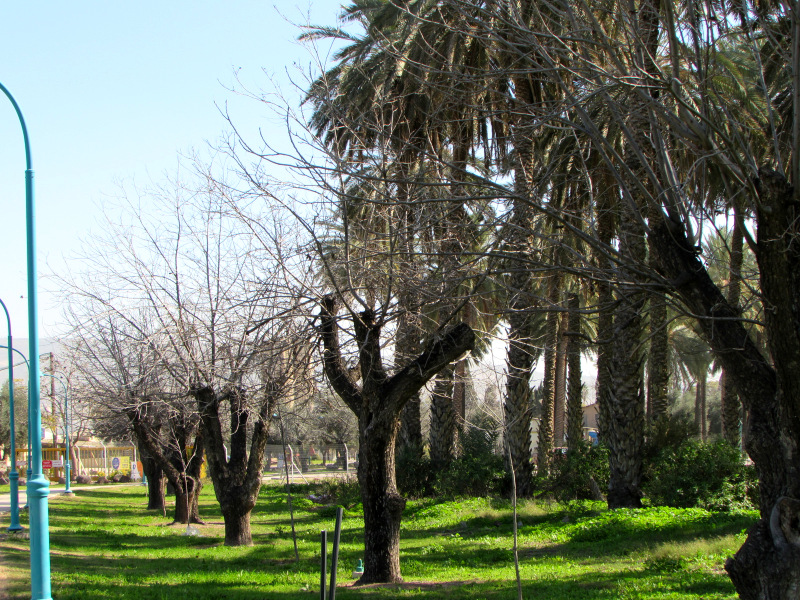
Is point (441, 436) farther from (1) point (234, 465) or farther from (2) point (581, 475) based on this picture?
(1) point (234, 465)

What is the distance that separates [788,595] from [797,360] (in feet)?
5.65

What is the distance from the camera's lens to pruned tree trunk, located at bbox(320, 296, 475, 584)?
34.2 ft

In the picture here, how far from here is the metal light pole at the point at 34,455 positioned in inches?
308

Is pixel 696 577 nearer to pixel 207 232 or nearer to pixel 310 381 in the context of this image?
pixel 310 381

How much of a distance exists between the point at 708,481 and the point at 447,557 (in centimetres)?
672

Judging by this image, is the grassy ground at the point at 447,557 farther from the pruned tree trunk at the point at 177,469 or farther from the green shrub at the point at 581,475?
the green shrub at the point at 581,475

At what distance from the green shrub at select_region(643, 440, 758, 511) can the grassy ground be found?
1130 mm

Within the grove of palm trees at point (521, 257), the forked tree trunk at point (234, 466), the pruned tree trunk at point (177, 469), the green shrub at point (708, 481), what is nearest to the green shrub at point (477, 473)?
the grove of palm trees at point (521, 257)

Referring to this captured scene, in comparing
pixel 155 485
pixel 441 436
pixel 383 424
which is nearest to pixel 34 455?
pixel 383 424

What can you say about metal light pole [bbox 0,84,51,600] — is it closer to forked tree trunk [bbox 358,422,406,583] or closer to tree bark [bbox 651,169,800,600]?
forked tree trunk [bbox 358,422,406,583]

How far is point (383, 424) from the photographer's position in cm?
1055

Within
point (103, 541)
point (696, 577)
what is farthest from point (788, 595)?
point (103, 541)

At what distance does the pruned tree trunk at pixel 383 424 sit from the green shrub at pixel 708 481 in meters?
8.45

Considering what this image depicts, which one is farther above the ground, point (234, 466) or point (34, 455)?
point (34, 455)
